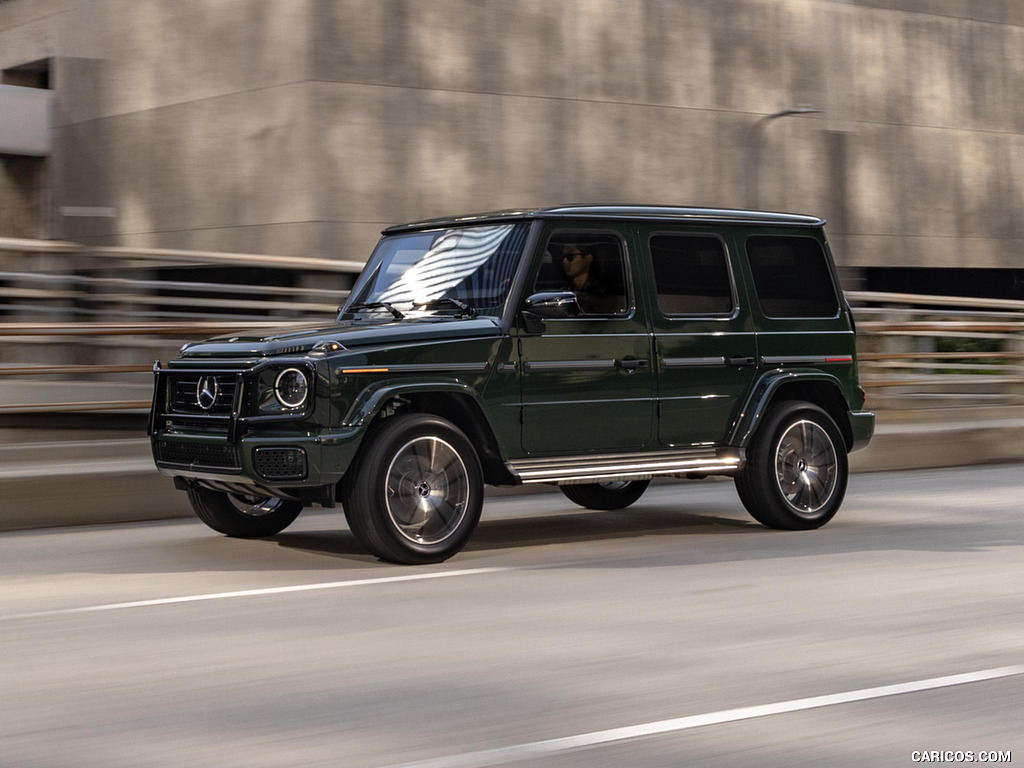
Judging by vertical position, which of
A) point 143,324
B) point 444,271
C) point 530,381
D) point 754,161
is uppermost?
point 754,161

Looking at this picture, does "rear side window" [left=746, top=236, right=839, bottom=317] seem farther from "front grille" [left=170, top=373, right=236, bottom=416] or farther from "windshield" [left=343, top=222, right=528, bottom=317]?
"front grille" [left=170, top=373, right=236, bottom=416]

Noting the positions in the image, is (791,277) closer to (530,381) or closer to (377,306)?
(530,381)

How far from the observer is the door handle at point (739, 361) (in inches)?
408

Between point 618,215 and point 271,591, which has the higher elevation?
point 618,215

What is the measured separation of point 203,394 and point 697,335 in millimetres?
3213

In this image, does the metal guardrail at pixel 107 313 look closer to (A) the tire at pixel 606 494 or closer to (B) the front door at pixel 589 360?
(A) the tire at pixel 606 494

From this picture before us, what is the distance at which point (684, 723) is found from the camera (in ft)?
17.5

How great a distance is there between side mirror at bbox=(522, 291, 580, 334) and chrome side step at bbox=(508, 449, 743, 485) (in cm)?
82

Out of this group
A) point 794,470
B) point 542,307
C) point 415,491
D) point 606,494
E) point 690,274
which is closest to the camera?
point 415,491

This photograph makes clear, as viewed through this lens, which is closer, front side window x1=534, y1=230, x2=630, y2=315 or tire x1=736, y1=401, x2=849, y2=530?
front side window x1=534, y1=230, x2=630, y2=315

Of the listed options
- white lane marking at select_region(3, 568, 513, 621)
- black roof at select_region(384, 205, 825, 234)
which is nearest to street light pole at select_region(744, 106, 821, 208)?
black roof at select_region(384, 205, 825, 234)

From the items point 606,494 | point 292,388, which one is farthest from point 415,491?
point 606,494

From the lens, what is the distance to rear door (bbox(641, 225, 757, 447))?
33.0 ft

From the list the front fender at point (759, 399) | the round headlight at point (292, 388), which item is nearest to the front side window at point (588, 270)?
the front fender at point (759, 399)
